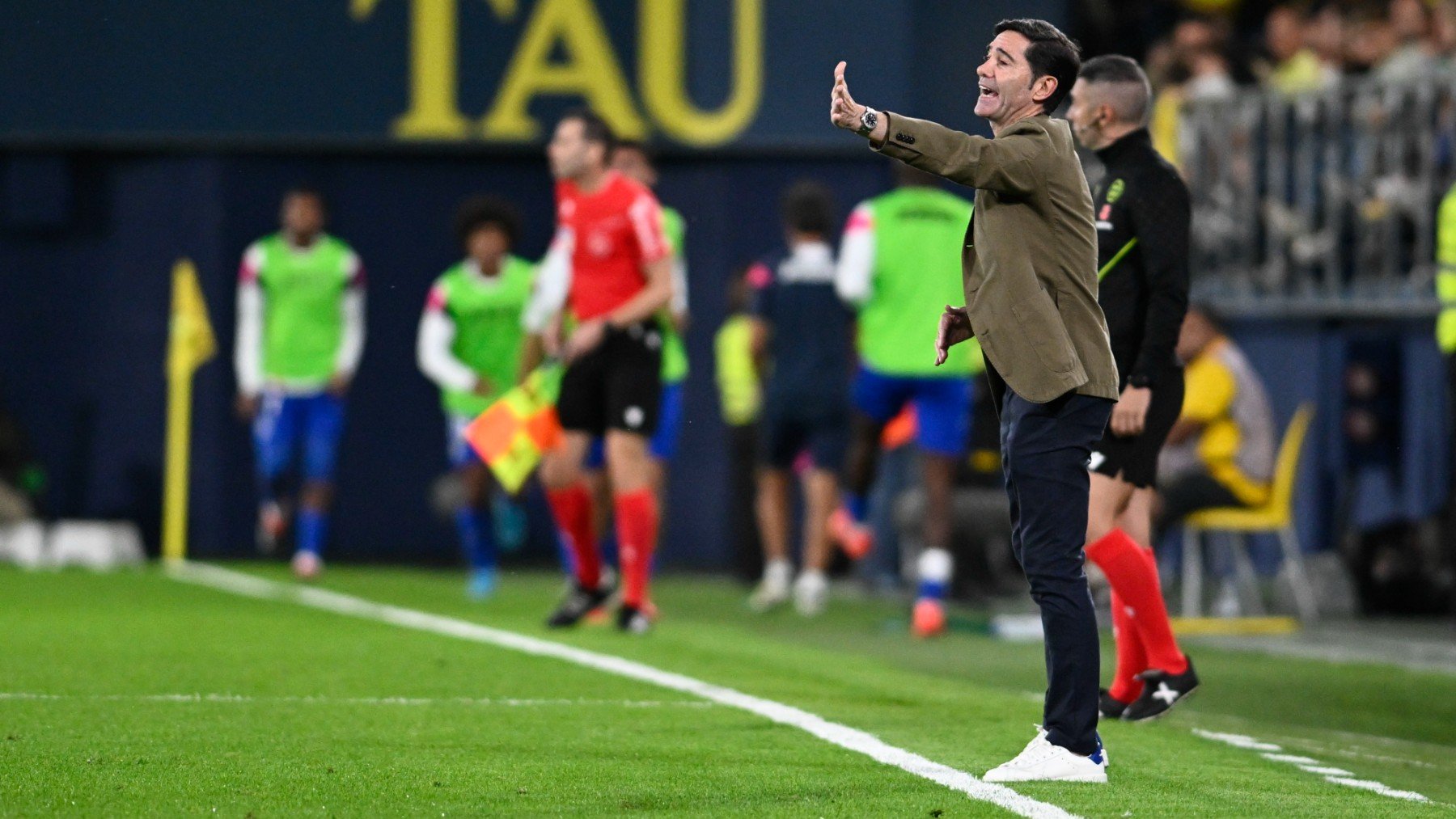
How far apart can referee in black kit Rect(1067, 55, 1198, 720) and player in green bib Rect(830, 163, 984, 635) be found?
4013 mm

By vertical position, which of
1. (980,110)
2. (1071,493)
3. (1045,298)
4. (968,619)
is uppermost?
(980,110)

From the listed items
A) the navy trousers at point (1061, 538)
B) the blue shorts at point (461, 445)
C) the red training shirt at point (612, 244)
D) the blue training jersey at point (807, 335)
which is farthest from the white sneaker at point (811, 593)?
the navy trousers at point (1061, 538)

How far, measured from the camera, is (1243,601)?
13234mm

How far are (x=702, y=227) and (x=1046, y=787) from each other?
1177 cm

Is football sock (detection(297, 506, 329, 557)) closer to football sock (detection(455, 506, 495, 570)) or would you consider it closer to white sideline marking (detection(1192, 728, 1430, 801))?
football sock (detection(455, 506, 495, 570))

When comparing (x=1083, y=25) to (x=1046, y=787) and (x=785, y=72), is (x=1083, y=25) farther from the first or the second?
(x=1046, y=787)

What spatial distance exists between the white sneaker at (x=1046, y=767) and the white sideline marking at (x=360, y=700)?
1898mm

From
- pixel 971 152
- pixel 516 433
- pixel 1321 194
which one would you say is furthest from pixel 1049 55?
pixel 1321 194

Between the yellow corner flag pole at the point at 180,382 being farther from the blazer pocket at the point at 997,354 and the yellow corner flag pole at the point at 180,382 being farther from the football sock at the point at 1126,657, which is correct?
the blazer pocket at the point at 997,354

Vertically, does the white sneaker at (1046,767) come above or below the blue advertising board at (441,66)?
below

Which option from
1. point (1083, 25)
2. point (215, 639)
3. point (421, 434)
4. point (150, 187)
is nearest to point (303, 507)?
point (421, 434)

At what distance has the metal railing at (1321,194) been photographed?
13336 mm

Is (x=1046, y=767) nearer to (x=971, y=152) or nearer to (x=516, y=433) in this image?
(x=971, y=152)

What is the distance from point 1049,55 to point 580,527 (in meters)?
5.56
